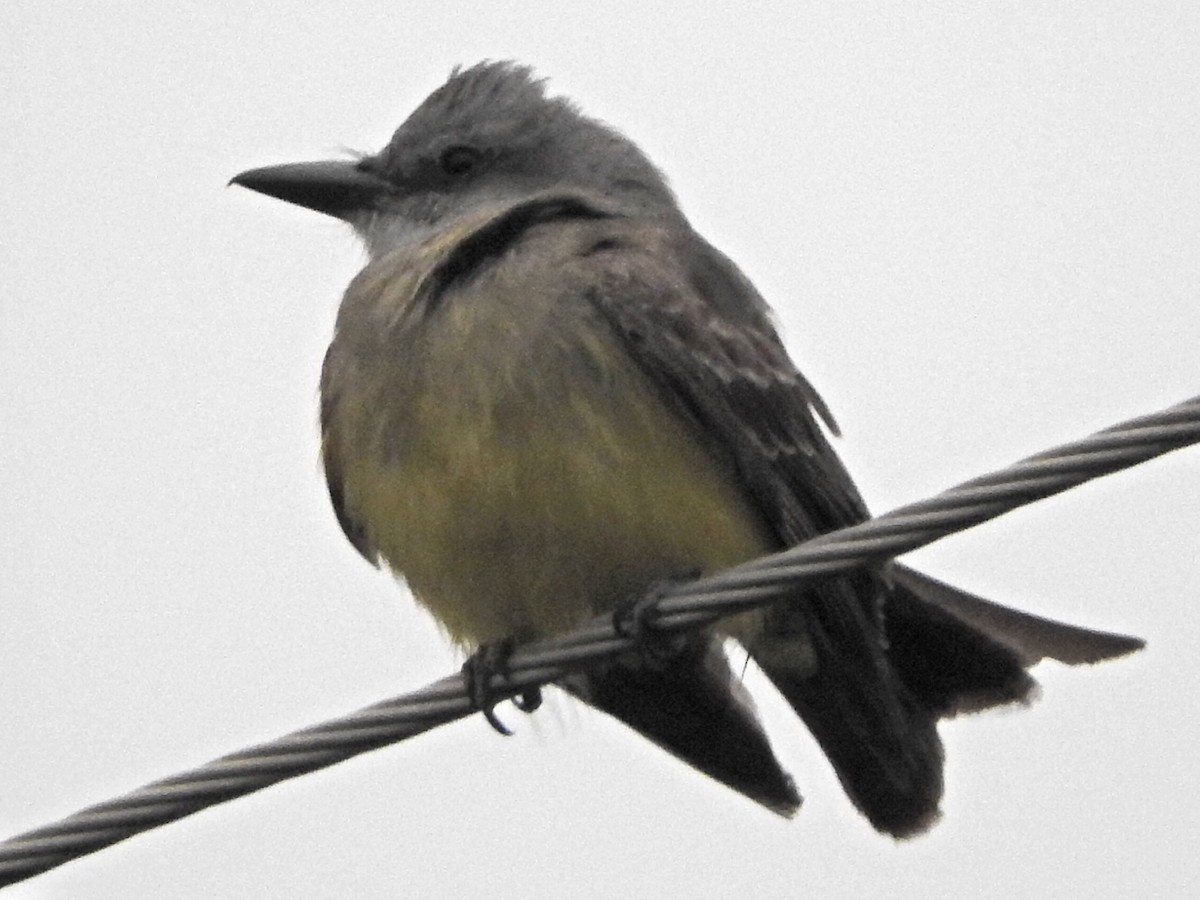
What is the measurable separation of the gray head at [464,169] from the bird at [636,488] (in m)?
0.73

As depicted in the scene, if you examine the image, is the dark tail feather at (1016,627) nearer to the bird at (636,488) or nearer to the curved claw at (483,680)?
the bird at (636,488)

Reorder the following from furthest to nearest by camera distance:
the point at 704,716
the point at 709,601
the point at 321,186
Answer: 1. the point at 321,186
2. the point at 704,716
3. the point at 709,601

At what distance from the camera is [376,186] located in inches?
287

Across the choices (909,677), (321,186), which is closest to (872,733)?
(909,677)

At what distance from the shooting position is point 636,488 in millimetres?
5418

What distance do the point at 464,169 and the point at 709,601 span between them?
10.6 feet

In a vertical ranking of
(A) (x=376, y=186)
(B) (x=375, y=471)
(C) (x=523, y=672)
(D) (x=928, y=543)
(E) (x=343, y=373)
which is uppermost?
(A) (x=376, y=186)

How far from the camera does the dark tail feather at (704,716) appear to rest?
20.1 ft

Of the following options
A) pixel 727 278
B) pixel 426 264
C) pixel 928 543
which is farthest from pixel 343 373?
pixel 928 543

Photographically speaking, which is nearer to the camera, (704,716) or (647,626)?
(647,626)

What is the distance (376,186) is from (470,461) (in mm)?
2106

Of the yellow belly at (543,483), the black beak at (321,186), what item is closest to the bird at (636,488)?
the yellow belly at (543,483)

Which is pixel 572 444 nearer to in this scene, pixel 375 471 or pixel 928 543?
pixel 375 471

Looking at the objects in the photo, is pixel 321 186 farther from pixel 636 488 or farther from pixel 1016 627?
pixel 1016 627
